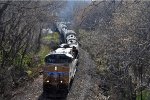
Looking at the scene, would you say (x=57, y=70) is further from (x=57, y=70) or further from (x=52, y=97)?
(x=52, y=97)

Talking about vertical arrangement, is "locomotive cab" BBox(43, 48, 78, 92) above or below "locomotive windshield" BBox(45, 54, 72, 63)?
below

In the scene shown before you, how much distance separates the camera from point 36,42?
41.4m

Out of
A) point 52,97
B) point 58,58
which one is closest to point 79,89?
point 52,97

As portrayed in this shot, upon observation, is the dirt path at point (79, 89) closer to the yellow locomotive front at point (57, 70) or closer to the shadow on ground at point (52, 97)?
the shadow on ground at point (52, 97)

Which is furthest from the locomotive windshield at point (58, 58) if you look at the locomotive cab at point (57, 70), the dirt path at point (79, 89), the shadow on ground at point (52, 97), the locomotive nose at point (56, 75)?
the dirt path at point (79, 89)

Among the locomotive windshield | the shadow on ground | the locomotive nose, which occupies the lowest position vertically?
the shadow on ground

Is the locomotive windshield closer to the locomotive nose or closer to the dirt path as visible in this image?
the locomotive nose

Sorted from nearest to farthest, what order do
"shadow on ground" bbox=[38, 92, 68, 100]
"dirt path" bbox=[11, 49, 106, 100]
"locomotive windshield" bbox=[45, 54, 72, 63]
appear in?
"shadow on ground" bbox=[38, 92, 68, 100], "locomotive windshield" bbox=[45, 54, 72, 63], "dirt path" bbox=[11, 49, 106, 100]

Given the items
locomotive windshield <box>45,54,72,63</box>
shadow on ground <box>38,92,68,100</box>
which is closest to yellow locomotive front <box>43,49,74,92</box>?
locomotive windshield <box>45,54,72,63</box>

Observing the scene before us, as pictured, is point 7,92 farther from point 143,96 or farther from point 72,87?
point 143,96

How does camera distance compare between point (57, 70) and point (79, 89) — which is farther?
point (79, 89)

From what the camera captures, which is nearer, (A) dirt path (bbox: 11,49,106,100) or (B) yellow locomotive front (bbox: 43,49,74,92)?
(B) yellow locomotive front (bbox: 43,49,74,92)

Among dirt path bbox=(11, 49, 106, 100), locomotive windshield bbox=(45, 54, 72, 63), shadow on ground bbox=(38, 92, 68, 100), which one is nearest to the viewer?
shadow on ground bbox=(38, 92, 68, 100)

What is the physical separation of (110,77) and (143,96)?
5.39 meters
